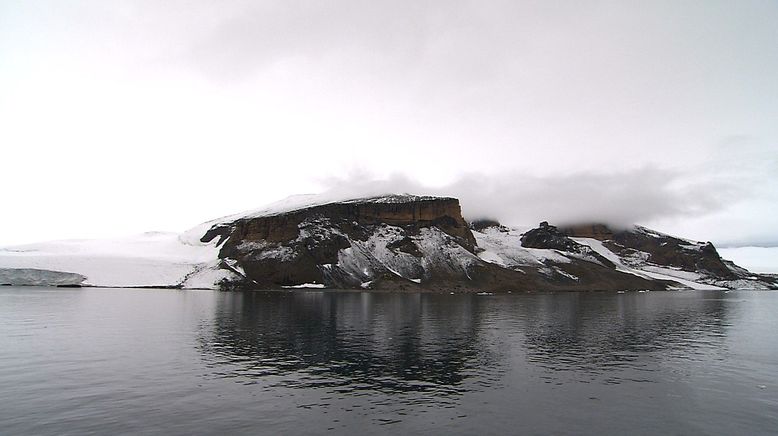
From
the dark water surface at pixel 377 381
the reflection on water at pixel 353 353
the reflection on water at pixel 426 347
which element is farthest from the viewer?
the reflection on water at pixel 426 347

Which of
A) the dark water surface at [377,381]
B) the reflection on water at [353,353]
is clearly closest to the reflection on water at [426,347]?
the reflection on water at [353,353]

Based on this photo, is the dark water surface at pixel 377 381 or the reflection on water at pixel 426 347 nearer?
the dark water surface at pixel 377 381

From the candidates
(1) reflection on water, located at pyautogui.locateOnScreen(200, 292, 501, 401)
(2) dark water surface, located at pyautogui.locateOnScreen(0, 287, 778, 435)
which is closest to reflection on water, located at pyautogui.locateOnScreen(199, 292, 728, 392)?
(1) reflection on water, located at pyautogui.locateOnScreen(200, 292, 501, 401)

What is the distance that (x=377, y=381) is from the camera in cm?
4241

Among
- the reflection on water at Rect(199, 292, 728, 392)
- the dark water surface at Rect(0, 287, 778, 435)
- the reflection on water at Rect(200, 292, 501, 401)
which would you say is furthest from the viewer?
the reflection on water at Rect(199, 292, 728, 392)

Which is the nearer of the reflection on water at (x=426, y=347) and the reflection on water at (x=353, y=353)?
the reflection on water at (x=353, y=353)

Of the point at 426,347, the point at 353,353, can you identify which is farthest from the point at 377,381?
the point at 426,347

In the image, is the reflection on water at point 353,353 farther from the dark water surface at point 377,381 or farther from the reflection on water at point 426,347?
the dark water surface at point 377,381

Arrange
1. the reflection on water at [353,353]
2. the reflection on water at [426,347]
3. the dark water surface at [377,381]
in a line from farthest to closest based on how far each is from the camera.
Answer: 1. the reflection on water at [426,347]
2. the reflection on water at [353,353]
3. the dark water surface at [377,381]

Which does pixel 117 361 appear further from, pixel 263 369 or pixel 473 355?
pixel 473 355

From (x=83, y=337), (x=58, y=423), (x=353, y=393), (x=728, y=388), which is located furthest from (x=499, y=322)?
(x=58, y=423)

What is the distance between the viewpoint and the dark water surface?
30.9 m

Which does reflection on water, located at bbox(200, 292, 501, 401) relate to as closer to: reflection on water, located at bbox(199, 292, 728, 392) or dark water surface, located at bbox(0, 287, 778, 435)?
reflection on water, located at bbox(199, 292, 728, 392)

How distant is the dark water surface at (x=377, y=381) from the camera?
3088 cm
